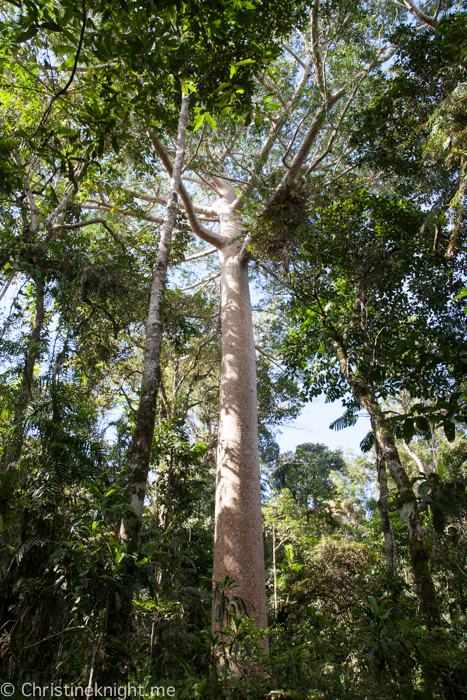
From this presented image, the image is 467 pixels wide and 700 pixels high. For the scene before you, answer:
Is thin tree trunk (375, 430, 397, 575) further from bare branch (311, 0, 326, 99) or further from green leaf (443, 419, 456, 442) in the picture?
bare branch (311, 0, 326, 99)

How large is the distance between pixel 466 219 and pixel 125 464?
5.52m

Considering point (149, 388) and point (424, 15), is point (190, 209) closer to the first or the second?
point (149, 388)

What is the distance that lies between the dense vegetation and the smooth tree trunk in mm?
40

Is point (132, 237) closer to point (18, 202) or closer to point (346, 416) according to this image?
A: point (18, 202)

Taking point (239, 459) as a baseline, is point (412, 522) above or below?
below

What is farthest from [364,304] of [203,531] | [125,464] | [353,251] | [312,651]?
[203,531]

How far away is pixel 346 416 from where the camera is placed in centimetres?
651

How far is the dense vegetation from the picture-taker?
7.34 ft

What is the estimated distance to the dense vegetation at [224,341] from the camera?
2.24 meters

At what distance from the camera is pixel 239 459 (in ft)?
17.6

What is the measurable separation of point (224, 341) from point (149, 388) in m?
3.07

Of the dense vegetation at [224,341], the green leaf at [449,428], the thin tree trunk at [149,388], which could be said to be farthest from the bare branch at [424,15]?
the green leaf at [449,428]

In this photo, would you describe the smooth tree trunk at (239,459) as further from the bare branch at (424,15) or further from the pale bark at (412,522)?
the bare branch at (424,15)

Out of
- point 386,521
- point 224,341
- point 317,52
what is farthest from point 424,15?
point 386,521
